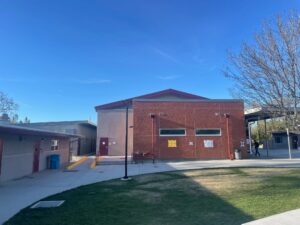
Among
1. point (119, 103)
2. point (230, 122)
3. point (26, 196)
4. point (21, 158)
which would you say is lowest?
point (26, 196)

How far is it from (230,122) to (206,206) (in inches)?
640

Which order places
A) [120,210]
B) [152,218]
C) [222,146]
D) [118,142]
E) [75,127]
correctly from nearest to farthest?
[152,218]
[120,210]
[222,146]
[118,142]
[75,127]

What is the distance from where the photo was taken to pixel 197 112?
72.2 feet

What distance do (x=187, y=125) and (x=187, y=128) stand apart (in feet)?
0.87

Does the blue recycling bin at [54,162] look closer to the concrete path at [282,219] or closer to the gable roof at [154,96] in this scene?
the gable roof at [154,96]

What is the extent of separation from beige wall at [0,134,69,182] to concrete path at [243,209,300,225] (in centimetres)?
1160

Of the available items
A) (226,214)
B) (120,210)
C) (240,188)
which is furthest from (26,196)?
(240,188)

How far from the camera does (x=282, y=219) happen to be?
17.8 feet

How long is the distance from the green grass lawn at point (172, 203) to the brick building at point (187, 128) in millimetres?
10525

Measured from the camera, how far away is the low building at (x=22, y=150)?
11.9 meters

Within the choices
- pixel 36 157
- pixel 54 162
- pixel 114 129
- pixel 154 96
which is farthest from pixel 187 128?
pixel 36 157

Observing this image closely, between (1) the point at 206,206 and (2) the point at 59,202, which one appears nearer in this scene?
(1) the point at 206,206

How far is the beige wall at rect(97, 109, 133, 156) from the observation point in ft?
88.4

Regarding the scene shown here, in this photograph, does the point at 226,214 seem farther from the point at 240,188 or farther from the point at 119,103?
the point at 119,103
